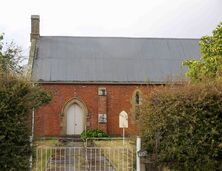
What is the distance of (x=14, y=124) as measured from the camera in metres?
10.9

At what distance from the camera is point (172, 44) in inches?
1719

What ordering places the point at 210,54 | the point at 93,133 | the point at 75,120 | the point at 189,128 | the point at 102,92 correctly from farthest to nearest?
the point at 75,120, the point at 102,92, the point at 93,133, the point at 210,54, the point at 189,128

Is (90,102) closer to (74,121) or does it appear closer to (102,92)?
(102,92)

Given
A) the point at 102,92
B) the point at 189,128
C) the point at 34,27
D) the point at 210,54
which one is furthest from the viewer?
the point at 34,27

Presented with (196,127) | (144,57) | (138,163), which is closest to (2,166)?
(138,163)

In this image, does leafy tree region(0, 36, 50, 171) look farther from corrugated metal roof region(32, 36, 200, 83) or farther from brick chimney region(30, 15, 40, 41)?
brick chimney region(30, 15, 40, 41)

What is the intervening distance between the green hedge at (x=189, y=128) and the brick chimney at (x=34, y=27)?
106 ft

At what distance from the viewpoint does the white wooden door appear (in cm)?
3834

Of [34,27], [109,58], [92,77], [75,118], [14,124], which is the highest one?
[34,27]

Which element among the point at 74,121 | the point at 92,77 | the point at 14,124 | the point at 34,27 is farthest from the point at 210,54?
the point at 34,27

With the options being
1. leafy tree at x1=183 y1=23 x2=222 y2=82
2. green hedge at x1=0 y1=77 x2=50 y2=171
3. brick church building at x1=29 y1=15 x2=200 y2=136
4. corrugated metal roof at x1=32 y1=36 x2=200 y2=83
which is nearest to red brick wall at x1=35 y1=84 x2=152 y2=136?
brick church building at x1=29 y1=15 x2=200 y2=136

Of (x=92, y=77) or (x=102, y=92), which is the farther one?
(x=92, y=77)

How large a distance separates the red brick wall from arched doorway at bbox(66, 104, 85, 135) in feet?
2.46

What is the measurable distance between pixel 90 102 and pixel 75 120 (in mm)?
1973
